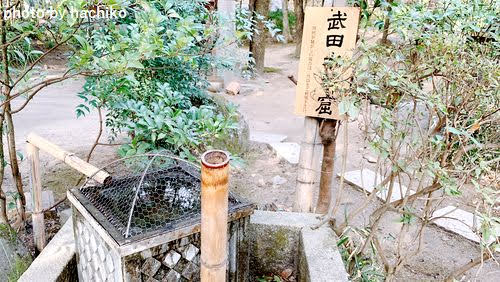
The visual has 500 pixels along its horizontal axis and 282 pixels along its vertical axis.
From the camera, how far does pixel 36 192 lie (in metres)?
2.20

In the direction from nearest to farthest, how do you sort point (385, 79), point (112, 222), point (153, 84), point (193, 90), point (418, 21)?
point (112, 222) < point (385, 79) < point (418, 21) < point (153, 84) < point (193, 90)

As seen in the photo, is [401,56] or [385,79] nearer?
[385,79]

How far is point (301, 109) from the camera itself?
2512 millimetres

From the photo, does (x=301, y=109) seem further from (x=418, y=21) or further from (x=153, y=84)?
(x=153, y=84)

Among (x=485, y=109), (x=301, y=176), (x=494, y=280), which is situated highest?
(x=485, y=109)

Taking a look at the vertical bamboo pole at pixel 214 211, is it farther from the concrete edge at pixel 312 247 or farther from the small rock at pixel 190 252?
the concrete edge at pixel 312 247

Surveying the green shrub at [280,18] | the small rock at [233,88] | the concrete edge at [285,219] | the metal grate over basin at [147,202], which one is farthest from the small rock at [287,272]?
the green shrub at [280,18]

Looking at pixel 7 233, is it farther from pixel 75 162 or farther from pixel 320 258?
pixel 320 258

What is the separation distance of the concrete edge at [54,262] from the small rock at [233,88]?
25.6ft

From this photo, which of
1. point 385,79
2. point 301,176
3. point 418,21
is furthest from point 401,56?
point 301,176

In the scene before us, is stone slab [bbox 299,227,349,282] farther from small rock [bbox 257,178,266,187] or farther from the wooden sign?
small rock [bbox 257,178,266,187]

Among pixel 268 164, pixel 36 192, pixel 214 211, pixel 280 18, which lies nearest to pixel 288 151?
pixel 268 164

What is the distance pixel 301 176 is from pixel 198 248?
1.36 metres

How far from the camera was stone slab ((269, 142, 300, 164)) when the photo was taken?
555 cm
